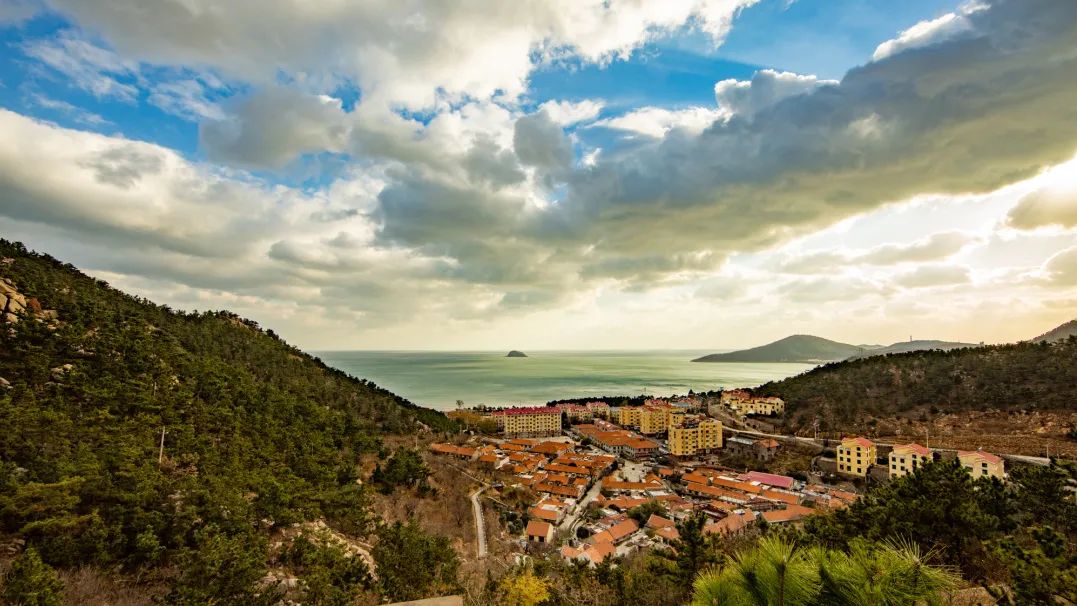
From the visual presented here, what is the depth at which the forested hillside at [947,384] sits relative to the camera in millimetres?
35906

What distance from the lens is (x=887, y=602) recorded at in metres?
2.03

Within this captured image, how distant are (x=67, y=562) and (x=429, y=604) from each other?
8.74 metres

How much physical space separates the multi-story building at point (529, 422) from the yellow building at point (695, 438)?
54.5 feet

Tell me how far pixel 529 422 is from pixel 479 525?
110 ft

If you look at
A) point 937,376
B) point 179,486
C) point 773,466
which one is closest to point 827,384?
point 937,376

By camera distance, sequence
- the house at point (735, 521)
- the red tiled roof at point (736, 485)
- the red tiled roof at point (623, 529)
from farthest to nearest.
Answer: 1. the red tiled roof at point (736, 485)
2. the red tiled roof at point (623, 529)
3. the house at point (735, 521)

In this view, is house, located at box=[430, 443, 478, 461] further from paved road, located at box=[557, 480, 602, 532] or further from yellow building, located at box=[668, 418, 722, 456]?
yellow building, located at box=[668, 418, 722, 456]

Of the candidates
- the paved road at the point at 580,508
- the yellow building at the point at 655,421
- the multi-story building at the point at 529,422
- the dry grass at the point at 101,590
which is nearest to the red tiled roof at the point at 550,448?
the paved road at the point at 580,508

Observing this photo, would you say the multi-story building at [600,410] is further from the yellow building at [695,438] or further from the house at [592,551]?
the house at [592,551]

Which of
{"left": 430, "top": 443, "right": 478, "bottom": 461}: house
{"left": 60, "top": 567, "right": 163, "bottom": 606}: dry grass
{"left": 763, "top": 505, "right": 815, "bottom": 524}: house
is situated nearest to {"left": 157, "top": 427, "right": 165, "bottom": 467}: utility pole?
{"left": 60, "top": 567, "right": 163, "bottom": 606}: dry grass

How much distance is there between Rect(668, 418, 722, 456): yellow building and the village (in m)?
0.09

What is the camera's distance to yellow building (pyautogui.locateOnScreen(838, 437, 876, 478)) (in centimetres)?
2980

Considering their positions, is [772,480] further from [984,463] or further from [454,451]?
[454,451]

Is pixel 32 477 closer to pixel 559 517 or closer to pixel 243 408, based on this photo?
pixel 243 408
